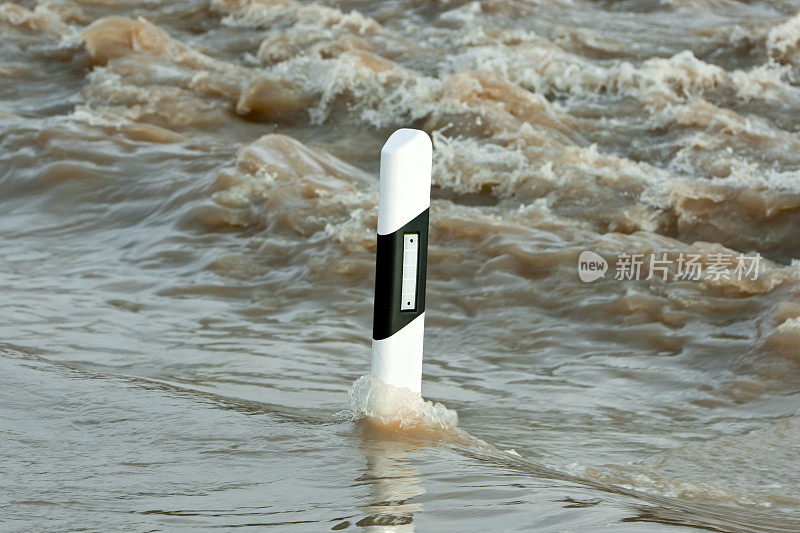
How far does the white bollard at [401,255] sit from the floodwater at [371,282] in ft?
0.45

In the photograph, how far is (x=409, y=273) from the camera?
12.0 feet

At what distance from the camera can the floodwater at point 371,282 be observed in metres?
3.58

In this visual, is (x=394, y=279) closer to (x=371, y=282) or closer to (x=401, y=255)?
(x=401, y=255)

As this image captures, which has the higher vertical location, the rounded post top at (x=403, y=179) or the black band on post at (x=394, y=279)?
the rounded post top at (x=403, y=179)

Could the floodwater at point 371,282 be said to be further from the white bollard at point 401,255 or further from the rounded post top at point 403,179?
the rounded post top at point 403,179

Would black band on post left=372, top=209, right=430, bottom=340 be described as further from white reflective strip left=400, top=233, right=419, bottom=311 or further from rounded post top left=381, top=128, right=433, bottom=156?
rounded post top left=381, top=128, right=433, bottom=156

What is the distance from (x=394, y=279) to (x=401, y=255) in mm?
81

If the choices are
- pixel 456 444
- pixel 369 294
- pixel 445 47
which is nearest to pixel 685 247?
pixel 369 294

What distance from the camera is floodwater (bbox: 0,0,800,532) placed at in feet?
11.7

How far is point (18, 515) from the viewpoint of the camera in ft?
10.6

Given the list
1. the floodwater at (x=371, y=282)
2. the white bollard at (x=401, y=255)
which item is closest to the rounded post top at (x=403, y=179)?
the white bollard at (x=401, y=255)

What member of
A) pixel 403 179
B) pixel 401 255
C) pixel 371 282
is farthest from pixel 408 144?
pixel 371 282

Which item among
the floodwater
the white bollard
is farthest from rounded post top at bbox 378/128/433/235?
the floodwater

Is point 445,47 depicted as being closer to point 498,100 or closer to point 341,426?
point 498,100
